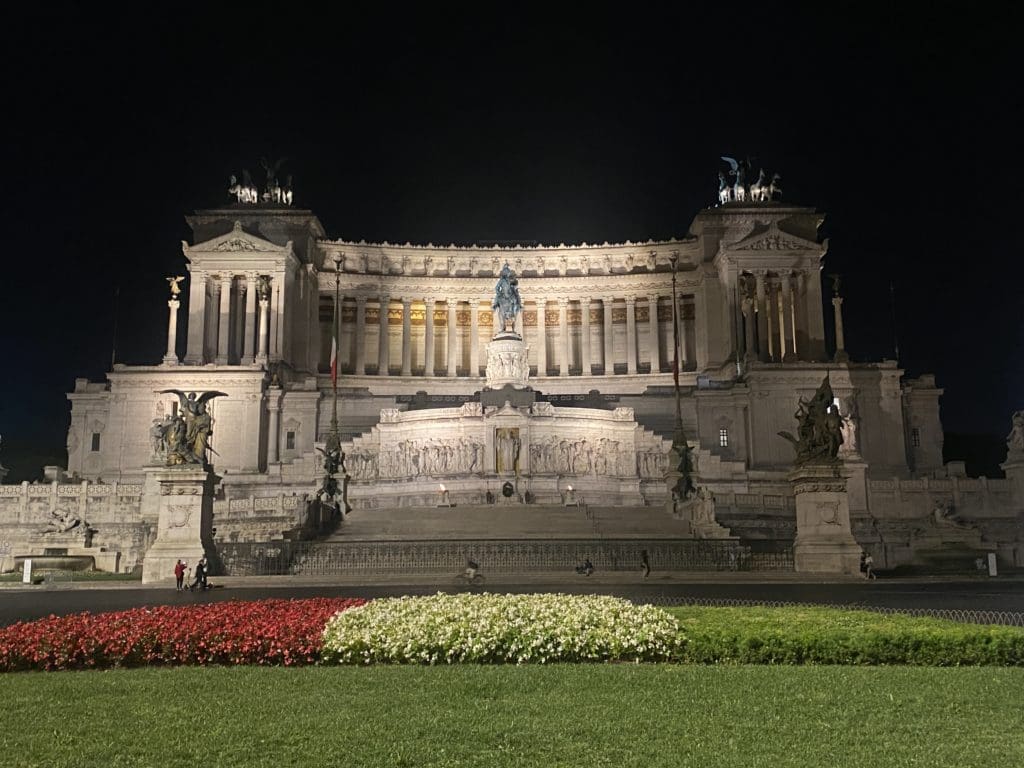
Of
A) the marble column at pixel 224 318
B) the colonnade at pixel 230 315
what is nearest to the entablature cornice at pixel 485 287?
the colonnade at pixel 230 315

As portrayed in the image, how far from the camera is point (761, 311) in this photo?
81.8m

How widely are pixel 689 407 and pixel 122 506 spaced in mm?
39678

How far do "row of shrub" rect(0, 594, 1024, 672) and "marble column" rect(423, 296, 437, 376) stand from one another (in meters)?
74.5

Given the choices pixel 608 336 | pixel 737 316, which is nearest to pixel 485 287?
pixel 608 336

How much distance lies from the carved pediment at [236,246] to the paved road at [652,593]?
5120 cm

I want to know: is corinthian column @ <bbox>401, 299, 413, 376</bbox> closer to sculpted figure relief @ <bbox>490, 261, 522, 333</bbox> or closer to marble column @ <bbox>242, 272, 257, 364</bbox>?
marble column @ <bbox>242, 272, 257, 364</bbox>

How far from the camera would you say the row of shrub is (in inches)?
563

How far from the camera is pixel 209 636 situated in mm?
14781

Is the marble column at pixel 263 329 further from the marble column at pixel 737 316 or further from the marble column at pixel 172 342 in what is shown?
the marble column at pixel 737 316

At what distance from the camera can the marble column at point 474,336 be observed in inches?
3602

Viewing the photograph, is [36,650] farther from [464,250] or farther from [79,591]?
[464,250]

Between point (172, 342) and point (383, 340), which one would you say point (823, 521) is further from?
point (383, 340)

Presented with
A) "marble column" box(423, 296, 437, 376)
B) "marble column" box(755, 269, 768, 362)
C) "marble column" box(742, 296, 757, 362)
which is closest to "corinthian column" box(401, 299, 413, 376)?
"marble column" box(423, 296, 437, 376)

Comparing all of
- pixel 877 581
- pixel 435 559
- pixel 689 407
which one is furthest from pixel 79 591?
pixel 689 407
